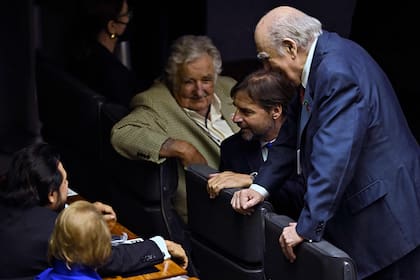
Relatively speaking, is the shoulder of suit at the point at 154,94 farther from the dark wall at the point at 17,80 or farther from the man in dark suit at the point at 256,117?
the dark wall at the point at 17,80

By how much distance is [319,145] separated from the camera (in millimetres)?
3264

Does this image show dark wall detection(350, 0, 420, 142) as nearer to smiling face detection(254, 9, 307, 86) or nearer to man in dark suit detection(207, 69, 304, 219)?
man in dark suit detection(207, 69, 304, 219)

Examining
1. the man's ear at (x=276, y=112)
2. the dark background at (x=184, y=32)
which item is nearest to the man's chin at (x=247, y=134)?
the man's ear at (x=276, y=112)

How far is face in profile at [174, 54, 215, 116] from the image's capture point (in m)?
4.98

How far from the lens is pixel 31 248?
11.4 feet

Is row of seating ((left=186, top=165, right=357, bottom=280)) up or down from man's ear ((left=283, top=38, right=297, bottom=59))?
down

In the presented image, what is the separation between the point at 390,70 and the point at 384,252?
2636mm

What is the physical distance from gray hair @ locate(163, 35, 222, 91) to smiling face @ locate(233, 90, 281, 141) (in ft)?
2.45

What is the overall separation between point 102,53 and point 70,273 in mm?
2420

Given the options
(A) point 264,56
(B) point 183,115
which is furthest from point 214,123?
(A) point 264,56

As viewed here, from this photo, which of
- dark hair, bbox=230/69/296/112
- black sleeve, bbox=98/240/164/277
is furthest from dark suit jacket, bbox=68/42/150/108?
black sleeve, bbox=98/240/164/277

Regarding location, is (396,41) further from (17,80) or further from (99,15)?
(17,80)

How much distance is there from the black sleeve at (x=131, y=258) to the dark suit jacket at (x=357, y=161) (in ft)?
1.99

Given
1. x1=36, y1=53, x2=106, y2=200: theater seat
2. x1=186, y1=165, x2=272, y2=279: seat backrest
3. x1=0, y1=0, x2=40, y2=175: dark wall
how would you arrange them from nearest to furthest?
x1=186, y1=165, x2=272, y2=279: seat backrest < x1=36, y1=53, x2=106, y2=200: theater seat < x1=0, y1=0, x2=40, y2=175: dark wall
